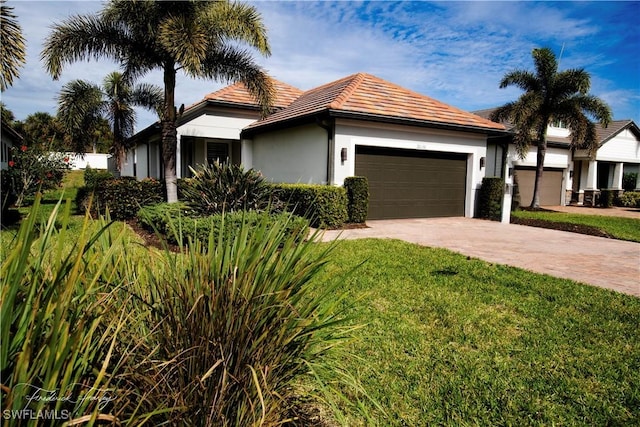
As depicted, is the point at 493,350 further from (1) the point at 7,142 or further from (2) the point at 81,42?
(1) the point at 7,142

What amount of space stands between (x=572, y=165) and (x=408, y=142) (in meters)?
17.1

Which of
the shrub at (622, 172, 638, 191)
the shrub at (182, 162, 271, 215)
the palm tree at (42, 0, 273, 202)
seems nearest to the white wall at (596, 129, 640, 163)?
the shrub at (622, 172, 638, 191)

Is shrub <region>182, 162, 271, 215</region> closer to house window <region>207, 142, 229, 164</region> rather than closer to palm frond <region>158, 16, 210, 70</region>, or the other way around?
palm frond <region>158, 16, 210, 70</region>

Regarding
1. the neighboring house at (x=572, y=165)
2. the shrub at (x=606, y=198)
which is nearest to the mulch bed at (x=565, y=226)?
the neighboring house at (x=572, y=165)

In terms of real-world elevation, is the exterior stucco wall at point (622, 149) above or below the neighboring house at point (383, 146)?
above

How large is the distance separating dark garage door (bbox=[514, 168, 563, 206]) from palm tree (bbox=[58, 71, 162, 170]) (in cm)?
2027

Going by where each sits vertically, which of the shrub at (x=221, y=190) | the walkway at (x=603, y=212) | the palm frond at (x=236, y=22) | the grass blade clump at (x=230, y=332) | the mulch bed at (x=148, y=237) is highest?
the palm frond at (x=236, y=22)

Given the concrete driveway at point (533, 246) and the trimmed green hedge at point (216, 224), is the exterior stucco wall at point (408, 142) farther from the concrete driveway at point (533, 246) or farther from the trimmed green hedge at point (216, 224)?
the trimmed green hedge at point (216, 224)

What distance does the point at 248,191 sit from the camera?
31.3ft

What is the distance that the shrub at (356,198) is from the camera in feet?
40.0

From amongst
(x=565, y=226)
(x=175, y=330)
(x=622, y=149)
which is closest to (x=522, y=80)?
(x=565, y=226)

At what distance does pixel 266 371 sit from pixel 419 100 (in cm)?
1580

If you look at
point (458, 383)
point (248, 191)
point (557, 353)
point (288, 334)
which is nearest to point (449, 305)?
point (557, 353)

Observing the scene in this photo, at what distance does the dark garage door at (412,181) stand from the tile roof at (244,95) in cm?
645
